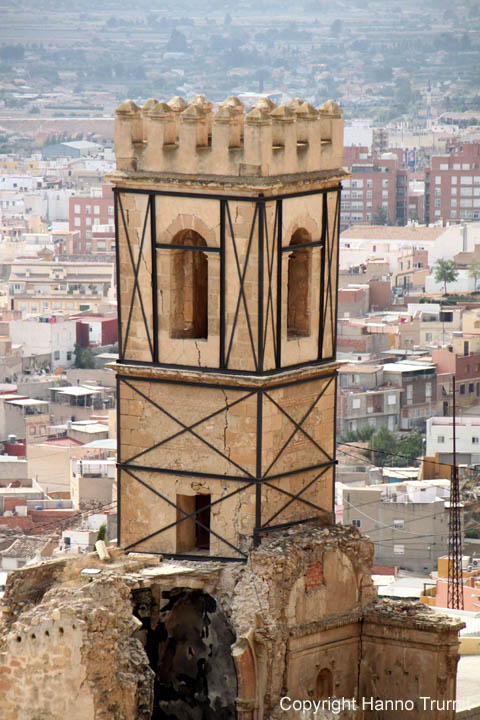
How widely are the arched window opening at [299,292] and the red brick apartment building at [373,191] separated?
16752 cm

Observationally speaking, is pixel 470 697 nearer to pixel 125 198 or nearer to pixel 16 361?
pixel 125 198

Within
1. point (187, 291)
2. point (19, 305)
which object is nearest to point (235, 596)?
point (187, 291)

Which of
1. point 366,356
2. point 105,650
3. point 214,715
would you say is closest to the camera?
point 105,650

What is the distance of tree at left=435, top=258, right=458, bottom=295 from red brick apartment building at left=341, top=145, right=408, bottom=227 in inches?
2038

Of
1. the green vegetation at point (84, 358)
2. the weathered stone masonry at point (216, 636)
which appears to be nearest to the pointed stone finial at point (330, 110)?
the weathered stone masonry at point (216, 636)

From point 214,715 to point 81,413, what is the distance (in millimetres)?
77539

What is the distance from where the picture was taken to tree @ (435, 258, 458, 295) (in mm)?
136750

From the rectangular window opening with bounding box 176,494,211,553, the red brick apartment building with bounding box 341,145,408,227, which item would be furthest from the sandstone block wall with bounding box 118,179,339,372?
the red brick apartment building with bounding box 341,145,408,227

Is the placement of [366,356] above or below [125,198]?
below

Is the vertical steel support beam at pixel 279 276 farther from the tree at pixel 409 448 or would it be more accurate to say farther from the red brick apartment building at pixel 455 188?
the red brick apartment building at pixel 455 188

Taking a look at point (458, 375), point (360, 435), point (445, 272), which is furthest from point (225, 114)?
point (445, 272)

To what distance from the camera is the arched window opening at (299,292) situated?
2384 cm

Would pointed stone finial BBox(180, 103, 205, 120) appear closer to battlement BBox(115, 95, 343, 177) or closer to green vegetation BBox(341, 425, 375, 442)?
battlement BBox(115, 95, 343, 177)

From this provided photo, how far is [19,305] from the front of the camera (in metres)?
136
